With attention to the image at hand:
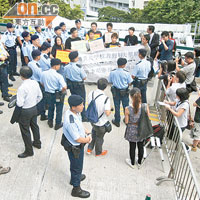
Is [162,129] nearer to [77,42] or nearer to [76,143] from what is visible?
[76,143]

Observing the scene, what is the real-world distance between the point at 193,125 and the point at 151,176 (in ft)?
5.37

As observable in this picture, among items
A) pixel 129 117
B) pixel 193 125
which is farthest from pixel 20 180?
pixel 193 125

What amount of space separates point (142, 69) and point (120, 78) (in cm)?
77

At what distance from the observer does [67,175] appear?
4.22 metres

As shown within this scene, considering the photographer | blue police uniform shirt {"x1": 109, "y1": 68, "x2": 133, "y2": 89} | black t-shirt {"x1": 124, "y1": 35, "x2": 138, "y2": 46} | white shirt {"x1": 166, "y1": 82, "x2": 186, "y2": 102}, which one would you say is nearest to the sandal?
blue police uniform shirt {"x1": 109, "y1": 68, "x2": 133, "y2": 89}

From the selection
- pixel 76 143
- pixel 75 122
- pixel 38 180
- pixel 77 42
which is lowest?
pixel 38 180

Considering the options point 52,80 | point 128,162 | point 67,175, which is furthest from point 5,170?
point 128,162

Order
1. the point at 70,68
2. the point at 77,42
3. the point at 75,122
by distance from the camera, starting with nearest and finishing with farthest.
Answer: the point at 75,122, the point at 70,68, the point at 77,42

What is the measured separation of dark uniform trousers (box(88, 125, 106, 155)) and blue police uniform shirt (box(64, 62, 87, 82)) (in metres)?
1.59

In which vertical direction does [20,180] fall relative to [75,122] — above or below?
below

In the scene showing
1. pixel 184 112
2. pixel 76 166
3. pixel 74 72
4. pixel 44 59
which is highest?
pixel 44 59

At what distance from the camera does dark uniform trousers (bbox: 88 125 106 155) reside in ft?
14.4

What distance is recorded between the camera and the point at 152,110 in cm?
677

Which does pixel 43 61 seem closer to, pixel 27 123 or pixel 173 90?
pixel 27 123
